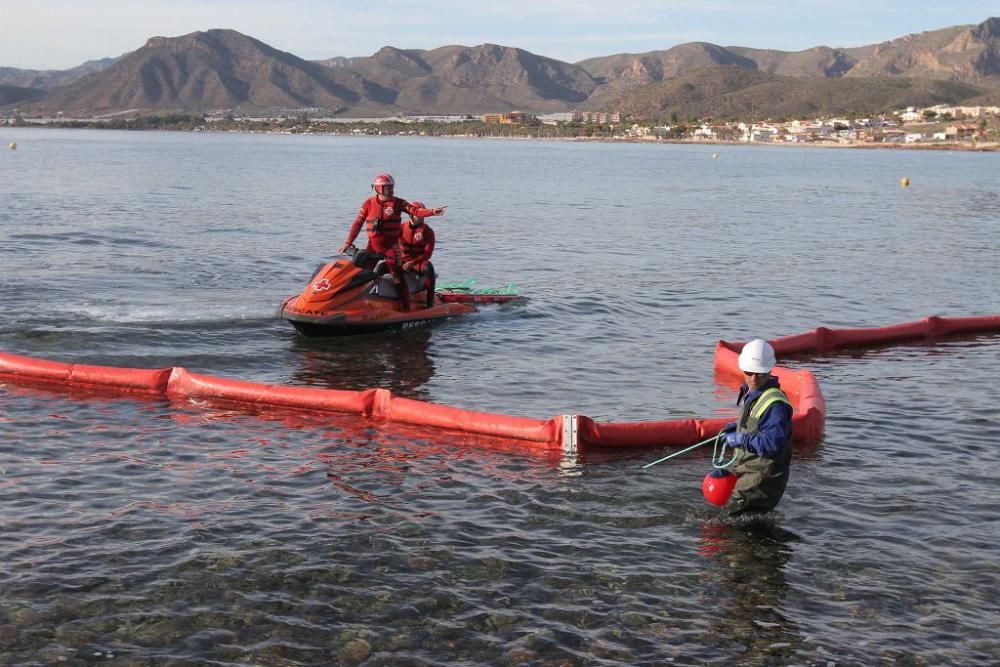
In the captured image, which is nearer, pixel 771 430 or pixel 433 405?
pixel 771 430

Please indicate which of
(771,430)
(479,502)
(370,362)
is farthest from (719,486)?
(370,362)

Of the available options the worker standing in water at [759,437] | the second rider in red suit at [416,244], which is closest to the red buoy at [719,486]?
the worker standing in water at [759,437]

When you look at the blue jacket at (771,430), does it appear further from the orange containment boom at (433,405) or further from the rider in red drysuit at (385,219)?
the rider in red drysuit at (385,219)

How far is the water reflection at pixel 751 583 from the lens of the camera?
8.59 metres

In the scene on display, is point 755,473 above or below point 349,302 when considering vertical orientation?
below

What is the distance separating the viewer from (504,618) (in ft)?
28.9

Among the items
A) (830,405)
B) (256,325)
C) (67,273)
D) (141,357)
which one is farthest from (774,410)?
(67,273)

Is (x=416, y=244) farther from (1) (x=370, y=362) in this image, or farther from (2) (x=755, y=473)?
(2) (x=755, y=473)

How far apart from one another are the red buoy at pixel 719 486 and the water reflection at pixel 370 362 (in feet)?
21.7

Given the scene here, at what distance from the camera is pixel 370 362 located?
1795 centimetres

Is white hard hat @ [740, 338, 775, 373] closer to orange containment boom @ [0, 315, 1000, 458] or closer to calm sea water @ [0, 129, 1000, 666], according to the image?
calm sea water @ [0, 129, 1000, 666]

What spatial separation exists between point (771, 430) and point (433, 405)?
5.30 m

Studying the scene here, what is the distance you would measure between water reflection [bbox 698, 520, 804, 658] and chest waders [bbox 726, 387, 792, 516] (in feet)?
1.32

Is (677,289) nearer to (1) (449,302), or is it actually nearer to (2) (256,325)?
(1) (449,302)
